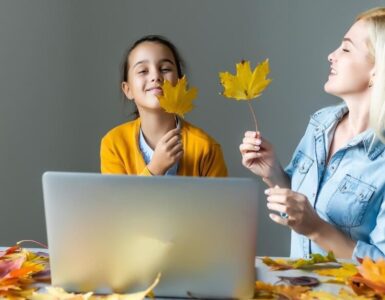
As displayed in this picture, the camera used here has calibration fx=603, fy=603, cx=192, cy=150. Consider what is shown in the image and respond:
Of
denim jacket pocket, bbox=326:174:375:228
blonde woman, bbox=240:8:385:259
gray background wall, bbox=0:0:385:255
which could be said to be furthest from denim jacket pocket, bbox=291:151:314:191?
gray background wall, bbox=0:0:385:255

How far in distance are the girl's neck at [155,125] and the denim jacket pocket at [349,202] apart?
470 millimetres

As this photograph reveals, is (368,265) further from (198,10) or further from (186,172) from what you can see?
(198,10)

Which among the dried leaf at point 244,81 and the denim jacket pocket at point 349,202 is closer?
the dried leaf at point 244,81

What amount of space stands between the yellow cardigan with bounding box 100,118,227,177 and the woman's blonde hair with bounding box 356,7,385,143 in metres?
0.44

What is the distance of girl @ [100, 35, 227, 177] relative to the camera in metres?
1.58

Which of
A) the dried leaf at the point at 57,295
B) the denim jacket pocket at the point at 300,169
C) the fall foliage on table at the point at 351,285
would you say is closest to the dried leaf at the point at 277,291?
the fall foliage on table at the point at 351,285

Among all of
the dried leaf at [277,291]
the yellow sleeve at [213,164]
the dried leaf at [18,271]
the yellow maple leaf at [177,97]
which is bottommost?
the dried leaf at [277,291]

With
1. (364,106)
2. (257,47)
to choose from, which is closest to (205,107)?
(257,47)

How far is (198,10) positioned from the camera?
7.82ft

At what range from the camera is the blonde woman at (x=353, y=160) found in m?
1.37

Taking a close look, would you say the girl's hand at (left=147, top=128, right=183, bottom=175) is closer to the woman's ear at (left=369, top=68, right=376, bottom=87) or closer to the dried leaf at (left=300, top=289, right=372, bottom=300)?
the woman's ear at (left=369, top=68, right=376, bottom=87)

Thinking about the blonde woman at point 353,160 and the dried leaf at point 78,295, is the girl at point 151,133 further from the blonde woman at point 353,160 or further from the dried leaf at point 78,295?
the dried leaf at point 78,295

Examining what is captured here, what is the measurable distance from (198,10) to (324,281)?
1.60 metres

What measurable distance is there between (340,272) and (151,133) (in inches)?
29.5
